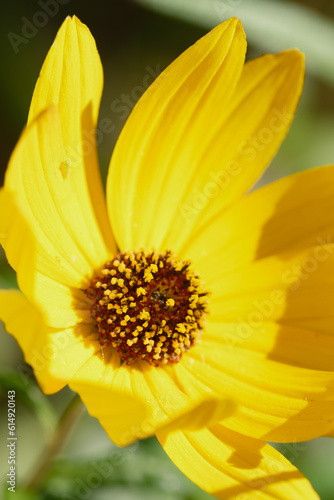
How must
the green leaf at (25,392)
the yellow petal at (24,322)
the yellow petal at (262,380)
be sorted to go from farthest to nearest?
the green leaf at (25,392)
the yellow petal at (262,380)
the yellow petal at (24,322)

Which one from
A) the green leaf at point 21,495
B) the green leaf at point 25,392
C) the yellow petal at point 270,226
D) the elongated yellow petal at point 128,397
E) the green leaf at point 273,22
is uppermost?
the green leaf at point 273,22

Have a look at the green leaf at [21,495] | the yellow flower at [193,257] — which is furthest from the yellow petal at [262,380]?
the green leaf at [21,495]

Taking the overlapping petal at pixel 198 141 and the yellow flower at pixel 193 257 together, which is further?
the overlapping petal at pixel 198 141

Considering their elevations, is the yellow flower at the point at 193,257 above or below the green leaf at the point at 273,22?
below

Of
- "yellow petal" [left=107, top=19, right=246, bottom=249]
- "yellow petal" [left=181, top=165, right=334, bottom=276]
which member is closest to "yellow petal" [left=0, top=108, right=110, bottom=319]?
"yellow petal" [left=107, top=19, right=246, bottom=249]

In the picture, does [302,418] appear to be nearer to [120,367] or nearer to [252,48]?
[120,367]

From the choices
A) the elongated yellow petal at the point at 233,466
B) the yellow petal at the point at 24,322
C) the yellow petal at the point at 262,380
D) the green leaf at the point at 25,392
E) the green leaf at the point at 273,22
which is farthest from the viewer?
the green leaf at the point at 273,22

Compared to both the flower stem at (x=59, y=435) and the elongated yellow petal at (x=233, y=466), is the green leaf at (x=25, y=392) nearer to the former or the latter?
the flower stem at (x=59, y=435)

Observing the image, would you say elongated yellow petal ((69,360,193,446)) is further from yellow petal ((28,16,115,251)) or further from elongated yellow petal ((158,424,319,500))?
yellow petal ((28,16,115,251))
